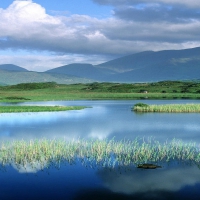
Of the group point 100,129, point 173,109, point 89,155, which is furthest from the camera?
point 173,109

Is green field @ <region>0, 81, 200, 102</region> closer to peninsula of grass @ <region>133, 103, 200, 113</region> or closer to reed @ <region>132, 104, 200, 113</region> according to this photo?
peninsula of grass @ <region>133, 103, 200, 113</region>

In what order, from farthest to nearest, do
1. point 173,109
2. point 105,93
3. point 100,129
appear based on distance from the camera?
point 105,93
point 173,109
point 100,129

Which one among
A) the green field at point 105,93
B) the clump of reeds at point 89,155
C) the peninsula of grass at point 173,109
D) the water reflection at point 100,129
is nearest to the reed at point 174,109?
the peninsula of grass at point 173,109

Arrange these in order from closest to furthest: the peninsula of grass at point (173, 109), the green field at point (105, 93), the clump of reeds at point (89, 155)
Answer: the clump of reeds at point (89, 155) < the peninsula of grass at point (173, 109) < the green field at point (105, 93)

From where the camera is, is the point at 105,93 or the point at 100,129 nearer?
the point at 100,129

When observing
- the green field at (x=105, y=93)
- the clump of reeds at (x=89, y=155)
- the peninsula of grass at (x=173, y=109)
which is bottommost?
the clump of reeds at (x=89, y=155)

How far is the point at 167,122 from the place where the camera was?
49781 mm

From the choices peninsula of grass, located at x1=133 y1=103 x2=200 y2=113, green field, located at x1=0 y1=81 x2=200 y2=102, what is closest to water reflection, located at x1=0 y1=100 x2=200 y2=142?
peninsula of grass, located at x1=133 y1=103 x2=200 y2=113

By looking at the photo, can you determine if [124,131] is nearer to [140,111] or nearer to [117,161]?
[117,161]

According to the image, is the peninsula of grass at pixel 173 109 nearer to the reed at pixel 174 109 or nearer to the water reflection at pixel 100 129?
the reed at pixel 174 109

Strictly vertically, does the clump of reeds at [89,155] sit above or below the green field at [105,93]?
below

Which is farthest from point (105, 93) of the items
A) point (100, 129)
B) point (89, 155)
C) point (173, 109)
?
point (89, 155)

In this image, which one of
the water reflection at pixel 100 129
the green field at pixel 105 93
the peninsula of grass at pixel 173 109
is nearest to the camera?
the water reflection at pixel 100 129

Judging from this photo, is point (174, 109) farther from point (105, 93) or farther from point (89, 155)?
point (105, 93)
